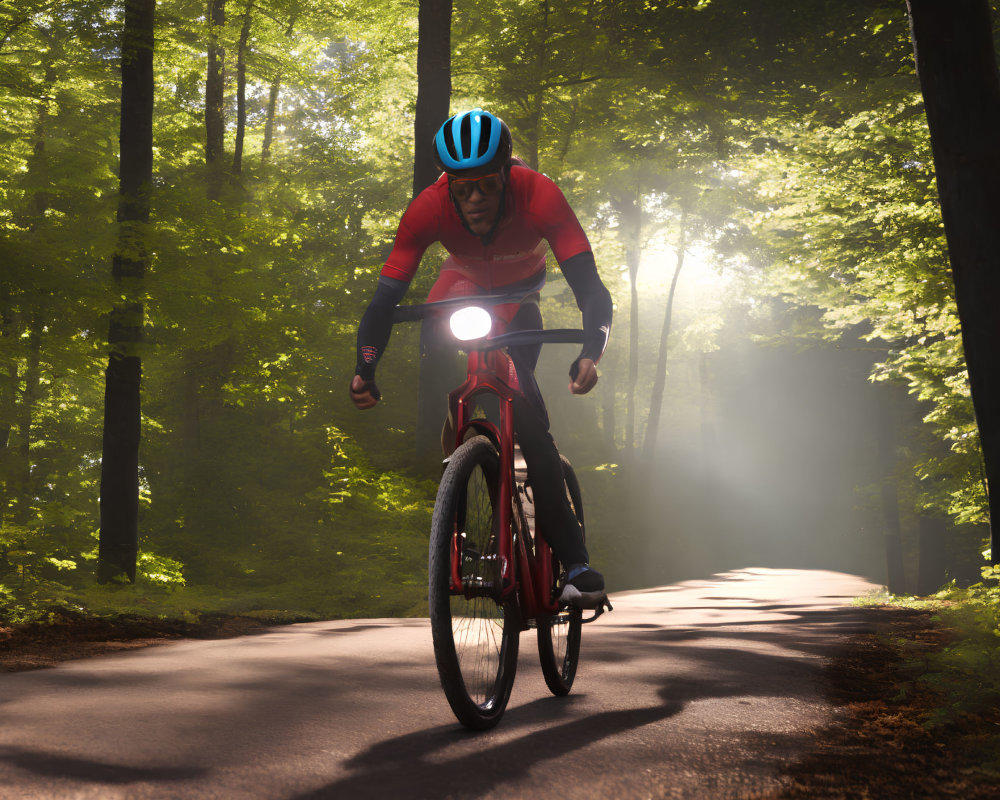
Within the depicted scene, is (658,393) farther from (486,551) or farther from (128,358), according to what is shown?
(486,551)

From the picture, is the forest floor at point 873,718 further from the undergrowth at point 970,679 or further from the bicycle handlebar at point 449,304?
the bicycle handlebar at point 449,304

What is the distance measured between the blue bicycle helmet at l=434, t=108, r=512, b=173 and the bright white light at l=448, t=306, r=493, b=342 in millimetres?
622

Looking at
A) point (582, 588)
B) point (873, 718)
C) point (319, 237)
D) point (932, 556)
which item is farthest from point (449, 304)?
point (932, 556)

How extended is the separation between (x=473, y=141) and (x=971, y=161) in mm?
4459

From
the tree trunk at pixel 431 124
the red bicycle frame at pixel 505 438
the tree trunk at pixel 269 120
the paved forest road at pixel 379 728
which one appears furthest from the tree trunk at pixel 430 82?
the tree trunk at pixel 269 120

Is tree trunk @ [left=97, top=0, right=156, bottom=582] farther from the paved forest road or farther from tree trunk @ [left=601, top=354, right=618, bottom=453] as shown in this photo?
tree trunk @ [left=601, top=354, right=618, bottom=453]

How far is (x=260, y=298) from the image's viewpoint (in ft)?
42.2

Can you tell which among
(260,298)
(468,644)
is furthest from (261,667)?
(260,298)

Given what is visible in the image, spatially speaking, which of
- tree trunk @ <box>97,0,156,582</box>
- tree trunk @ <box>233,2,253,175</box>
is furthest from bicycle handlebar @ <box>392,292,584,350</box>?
tree trunk @ <box>233,2,253,175</box>

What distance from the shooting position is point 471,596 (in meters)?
3.44

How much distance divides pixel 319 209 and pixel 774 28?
11.7 meters

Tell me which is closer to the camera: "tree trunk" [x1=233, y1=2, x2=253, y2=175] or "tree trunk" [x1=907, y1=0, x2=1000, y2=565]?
"tree trunk" [x1=907, y1=0, x2=1000, y2=565]

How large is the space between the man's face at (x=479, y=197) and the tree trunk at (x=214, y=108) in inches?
510

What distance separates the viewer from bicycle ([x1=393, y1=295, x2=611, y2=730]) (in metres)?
3.24
